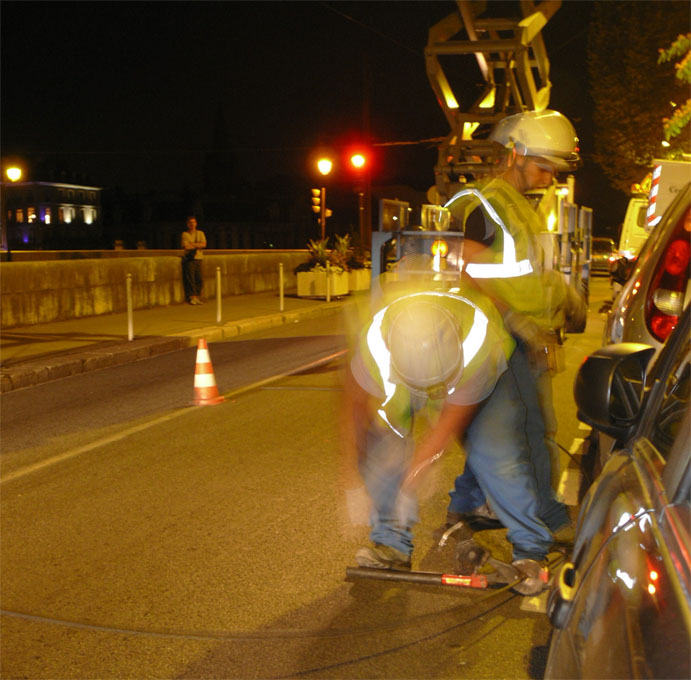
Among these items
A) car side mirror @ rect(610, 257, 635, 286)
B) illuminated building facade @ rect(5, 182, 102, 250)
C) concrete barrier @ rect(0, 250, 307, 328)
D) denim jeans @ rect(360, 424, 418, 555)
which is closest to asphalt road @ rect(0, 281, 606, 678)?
denim jeans @ rect(360, 424, 418, 555)

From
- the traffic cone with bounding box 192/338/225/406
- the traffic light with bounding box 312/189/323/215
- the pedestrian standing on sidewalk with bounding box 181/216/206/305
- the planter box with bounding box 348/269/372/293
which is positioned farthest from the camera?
the traffic light with bounding box 312/189/323/215

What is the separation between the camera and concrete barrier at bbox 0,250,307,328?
1430cm

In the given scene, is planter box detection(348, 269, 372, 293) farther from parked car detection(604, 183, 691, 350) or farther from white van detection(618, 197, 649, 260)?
parked car detection(604, 183, 691, 350)

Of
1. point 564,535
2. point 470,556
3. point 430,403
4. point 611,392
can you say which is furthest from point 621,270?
point 611,392

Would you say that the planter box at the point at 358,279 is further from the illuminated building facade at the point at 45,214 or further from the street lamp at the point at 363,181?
the illuminated building facade at the point at 45,214

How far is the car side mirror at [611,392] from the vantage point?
7.77ft

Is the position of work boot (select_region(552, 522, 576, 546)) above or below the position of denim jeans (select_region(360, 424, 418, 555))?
below

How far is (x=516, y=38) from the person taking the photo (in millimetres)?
13891

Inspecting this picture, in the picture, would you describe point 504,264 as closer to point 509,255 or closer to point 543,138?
point 509,255

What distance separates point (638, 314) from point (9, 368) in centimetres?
789

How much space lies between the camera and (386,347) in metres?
3.67

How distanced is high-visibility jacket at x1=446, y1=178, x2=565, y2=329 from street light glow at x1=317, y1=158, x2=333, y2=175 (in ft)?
73.8

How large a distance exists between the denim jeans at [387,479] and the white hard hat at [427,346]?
1.37ft

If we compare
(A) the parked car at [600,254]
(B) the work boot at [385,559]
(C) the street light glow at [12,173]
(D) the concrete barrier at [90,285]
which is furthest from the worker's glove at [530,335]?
(A) the parked car at [600,254]
